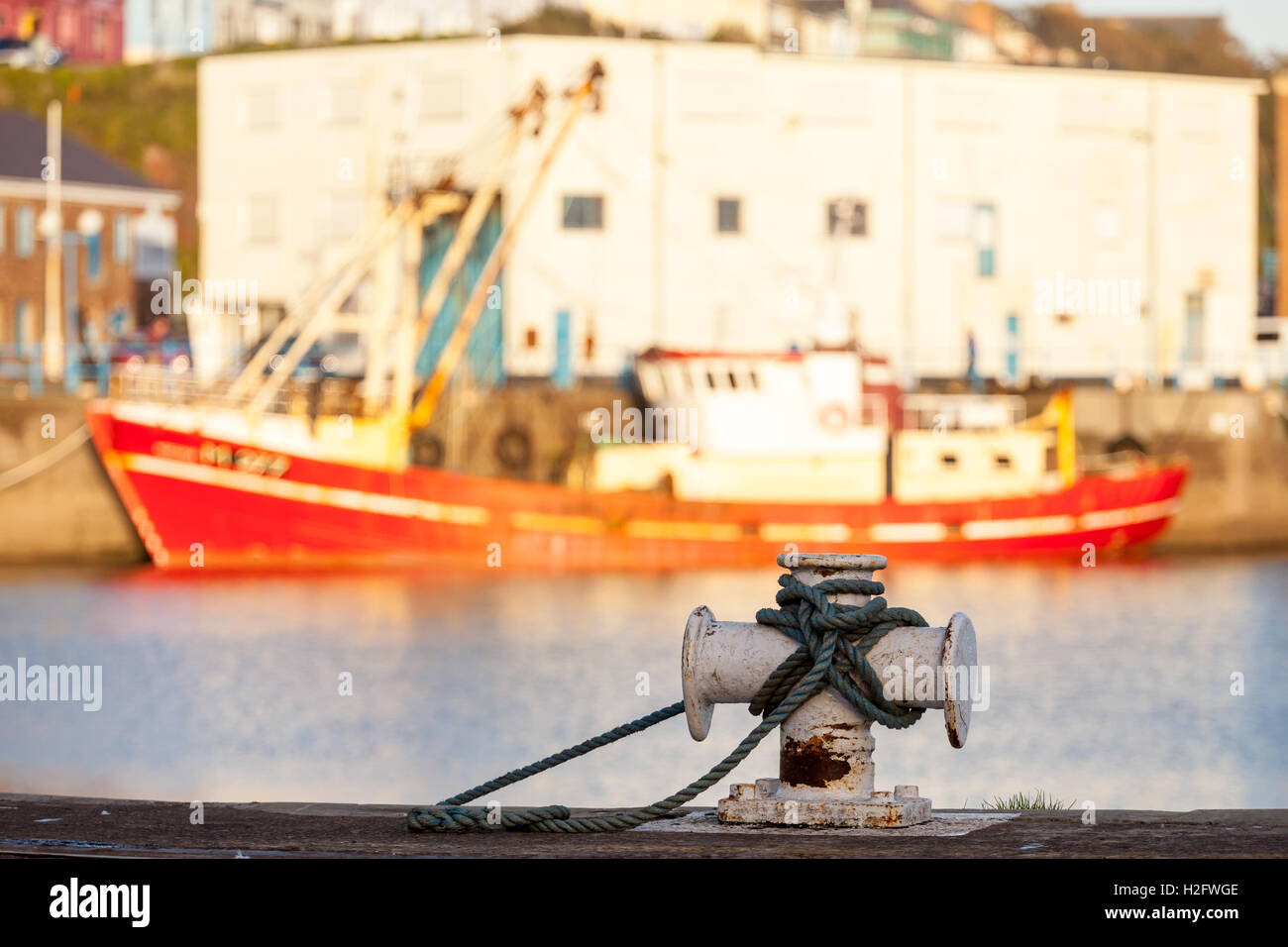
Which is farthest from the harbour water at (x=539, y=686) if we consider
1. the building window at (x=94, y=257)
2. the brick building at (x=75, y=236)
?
the building window at (x=94, y=257)

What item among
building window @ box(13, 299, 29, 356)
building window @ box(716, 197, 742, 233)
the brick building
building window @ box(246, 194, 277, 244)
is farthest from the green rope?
building window @ box(13, 299, 29, 356)

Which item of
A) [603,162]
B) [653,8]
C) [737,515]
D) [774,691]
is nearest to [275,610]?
[737,515]

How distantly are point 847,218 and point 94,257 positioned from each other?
2136 centimetres

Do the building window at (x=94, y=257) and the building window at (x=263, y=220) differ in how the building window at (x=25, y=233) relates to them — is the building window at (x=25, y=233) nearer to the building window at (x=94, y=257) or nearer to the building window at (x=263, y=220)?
the building window at (x=94, y=257)

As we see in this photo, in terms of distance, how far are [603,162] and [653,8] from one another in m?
5.73

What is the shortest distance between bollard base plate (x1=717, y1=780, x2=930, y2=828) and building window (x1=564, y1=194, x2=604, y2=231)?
38654 millimetres

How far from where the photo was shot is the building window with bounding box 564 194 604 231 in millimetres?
44531

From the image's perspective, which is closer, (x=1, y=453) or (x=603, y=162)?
(x=1, y=453)

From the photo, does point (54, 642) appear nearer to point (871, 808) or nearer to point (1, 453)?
point (1, 453)

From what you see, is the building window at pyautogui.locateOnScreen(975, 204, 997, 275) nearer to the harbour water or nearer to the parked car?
the harbour water

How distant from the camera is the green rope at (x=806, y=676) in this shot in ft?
20.1

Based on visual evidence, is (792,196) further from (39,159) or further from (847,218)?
(39,159)

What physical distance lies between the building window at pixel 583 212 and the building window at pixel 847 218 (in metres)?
4.94

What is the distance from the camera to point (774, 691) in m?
6.23
